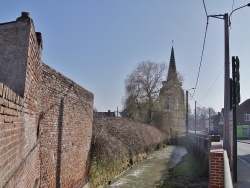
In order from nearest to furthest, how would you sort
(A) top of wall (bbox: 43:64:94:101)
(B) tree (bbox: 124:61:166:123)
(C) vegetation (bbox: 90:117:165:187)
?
(A) top of wall (bbox: 43:64:94:101) < (C) vegetation (bbox: 90:117:165:187) < (B) tree (bbox: 124:61:166:123)

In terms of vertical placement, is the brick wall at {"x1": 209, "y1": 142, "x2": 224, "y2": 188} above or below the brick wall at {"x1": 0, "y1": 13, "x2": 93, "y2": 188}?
below

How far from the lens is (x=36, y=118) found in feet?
21.2

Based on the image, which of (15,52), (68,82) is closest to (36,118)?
(15,52)

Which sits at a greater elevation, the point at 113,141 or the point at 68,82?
the point at 68,82

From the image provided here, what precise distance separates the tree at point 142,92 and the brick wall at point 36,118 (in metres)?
28.8

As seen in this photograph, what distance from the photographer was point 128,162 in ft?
66.1

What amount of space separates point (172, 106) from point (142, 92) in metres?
4.61

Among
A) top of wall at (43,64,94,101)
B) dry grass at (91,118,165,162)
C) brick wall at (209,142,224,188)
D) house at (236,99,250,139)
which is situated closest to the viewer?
top of wall at (43,64,94,101)

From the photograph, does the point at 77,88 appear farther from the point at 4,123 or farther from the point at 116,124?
the point at 116,124

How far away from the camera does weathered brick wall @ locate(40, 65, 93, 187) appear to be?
24.9 feet

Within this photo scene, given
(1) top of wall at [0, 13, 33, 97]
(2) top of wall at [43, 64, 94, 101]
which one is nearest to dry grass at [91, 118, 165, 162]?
(2) top of wall at [43, 64, 94, 101]

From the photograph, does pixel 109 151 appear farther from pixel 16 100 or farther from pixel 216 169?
pixel 16 100

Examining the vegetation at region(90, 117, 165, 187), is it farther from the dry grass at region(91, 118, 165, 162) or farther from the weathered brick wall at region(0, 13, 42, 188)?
the weathered brick wall at region(0, 13, 42, 188)

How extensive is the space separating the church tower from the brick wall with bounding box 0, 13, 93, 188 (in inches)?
1238
